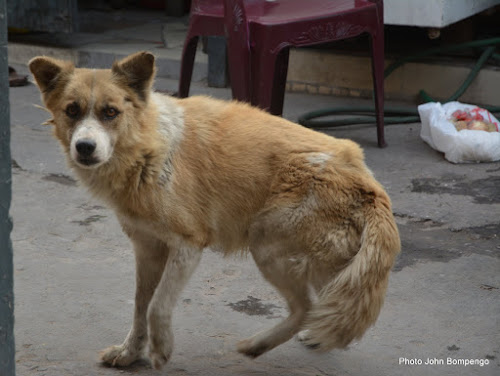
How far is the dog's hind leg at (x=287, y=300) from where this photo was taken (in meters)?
3.11

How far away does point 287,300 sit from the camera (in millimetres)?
3297

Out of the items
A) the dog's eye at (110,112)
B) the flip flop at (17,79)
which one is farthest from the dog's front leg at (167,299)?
the flip flop at (17,79)

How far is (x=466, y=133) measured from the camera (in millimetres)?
5535

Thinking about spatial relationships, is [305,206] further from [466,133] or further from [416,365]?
[466,133]

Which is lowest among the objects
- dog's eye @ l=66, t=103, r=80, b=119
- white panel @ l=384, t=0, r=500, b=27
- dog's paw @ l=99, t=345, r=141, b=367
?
dog's paw @ l=99, t=345, r=141, b=367

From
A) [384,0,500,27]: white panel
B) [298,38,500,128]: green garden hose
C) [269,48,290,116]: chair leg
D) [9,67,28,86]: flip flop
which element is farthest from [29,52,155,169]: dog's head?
[9,67,28,86]: flip flop

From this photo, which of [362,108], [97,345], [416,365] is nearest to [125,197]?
[97,345]

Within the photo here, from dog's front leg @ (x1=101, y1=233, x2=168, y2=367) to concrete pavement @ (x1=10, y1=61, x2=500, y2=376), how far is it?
0.06 metres

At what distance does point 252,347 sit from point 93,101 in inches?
48.0

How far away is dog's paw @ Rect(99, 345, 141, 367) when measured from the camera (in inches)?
128

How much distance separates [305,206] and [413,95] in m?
4.14

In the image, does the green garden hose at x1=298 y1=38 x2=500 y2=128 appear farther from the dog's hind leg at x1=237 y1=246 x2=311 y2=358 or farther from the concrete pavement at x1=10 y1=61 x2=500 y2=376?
the dog's hind leg at x1=237 y1=246 x2=311 y2=358

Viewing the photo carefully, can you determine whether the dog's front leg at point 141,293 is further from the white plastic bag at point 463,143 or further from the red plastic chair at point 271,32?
the white plastic bag at point 463,143

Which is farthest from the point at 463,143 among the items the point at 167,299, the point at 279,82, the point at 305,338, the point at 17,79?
the point at 17,79
